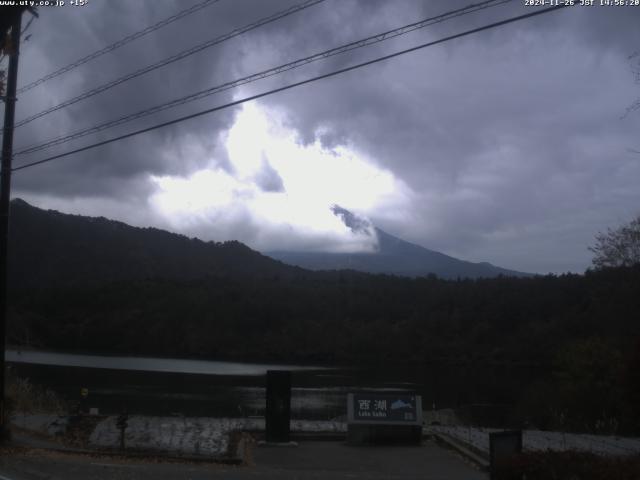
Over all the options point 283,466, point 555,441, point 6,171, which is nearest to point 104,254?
point 6,171

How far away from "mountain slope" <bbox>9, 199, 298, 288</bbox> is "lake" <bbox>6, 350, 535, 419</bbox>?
158 feet

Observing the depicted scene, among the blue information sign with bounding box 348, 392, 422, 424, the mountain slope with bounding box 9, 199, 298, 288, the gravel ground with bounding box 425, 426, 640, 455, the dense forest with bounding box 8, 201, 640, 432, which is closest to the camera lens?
the gravel ground with bounding box 425, 426, 640, 455

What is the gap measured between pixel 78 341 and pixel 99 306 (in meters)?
7.41

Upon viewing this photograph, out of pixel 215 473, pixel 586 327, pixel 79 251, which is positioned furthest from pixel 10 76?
pixel 79 251

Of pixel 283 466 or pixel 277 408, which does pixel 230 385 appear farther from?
pixel 283 466

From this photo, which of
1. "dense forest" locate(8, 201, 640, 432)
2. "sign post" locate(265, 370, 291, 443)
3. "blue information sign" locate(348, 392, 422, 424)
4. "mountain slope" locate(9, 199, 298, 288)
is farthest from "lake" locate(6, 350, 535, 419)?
"mountain slope" locate(9, 199, 298, 288)

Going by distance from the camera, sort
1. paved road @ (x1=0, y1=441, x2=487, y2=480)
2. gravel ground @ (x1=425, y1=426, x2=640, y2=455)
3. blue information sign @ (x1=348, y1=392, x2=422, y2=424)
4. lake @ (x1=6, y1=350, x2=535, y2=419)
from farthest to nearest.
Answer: lake @ (x1=6, y1=350, x2=535, y2=419), blue information sign @ (x1=348, y1=392, x2=422, y2=424), gravel ground @ (x1=425, y1=426, x2=640, y2=455), paved road @ (x1=0, y1=441, x2=487, y2=480)

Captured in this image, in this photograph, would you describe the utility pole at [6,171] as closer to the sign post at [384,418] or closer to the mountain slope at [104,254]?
the sign post at [384,418]

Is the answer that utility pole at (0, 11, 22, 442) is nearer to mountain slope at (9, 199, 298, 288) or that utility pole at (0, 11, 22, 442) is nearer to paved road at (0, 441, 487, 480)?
paved road at (0, 441, 487, 480)

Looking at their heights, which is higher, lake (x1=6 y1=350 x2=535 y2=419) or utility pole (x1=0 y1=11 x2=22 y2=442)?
utility pole (x1=0 y1=11 x2=22 y2=442)

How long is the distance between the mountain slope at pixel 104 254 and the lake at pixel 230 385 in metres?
48.3

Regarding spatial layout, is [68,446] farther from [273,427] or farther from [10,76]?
[10,76]

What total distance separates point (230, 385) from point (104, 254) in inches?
4090

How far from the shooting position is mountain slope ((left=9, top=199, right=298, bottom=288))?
138125 mm
